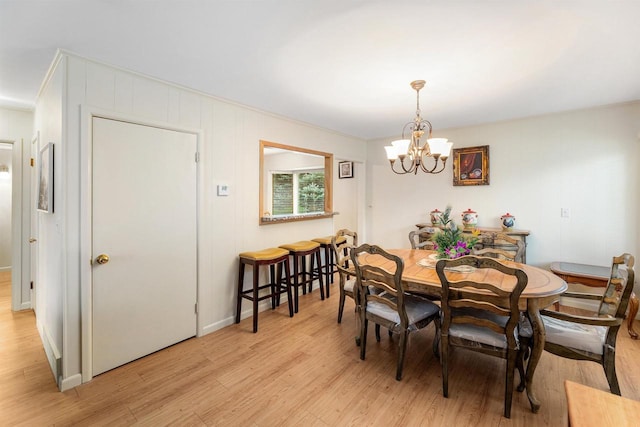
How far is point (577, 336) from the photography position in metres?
1.85

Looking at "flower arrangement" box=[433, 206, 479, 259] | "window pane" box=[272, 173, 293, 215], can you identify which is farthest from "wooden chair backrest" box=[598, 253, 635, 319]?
"window pane" box=[272, 173, 293, 215]

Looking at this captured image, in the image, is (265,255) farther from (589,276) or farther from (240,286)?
(589,276)

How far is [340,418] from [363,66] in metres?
2.49

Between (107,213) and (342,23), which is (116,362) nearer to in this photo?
(107,213)

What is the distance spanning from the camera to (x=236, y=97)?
2.93 m

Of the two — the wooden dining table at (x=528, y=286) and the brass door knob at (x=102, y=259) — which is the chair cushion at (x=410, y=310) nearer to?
the wooden dining table at (x=528, y=286)

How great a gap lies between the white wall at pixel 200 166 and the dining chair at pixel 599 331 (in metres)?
2.65

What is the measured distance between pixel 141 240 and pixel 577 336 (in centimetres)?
326

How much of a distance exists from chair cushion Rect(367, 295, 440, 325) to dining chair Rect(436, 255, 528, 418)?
0.83 feet

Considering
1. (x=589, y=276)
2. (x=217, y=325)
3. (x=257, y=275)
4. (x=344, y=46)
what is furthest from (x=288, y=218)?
(x=589, y=276)

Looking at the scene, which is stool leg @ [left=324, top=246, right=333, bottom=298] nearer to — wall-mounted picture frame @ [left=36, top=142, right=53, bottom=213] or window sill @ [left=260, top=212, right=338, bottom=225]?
window sill @ [left=260, top=212, right=338, bottom=225]

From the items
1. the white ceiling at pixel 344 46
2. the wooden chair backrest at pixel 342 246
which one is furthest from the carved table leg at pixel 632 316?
the wooden chair backrest at pixel 342 246

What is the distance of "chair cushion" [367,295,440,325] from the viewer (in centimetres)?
219

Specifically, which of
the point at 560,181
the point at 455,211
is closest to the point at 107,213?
the point at 455,211
